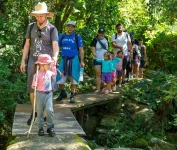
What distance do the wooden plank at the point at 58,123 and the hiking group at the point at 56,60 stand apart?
0.22 meters

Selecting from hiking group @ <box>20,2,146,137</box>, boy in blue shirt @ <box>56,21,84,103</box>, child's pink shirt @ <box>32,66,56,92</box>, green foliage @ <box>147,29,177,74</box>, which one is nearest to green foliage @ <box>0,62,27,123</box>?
hiking group @ <box>20,2,146,137</box>

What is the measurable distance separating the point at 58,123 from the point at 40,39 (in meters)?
1.56

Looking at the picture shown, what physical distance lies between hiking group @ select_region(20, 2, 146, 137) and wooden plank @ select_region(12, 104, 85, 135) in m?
0.22

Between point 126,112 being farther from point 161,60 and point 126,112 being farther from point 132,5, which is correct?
point 132,5

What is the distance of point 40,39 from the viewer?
6.05 m

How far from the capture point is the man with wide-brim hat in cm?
595

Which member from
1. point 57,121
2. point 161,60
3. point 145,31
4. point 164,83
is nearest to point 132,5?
point 145,31

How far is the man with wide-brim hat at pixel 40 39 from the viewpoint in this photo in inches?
234

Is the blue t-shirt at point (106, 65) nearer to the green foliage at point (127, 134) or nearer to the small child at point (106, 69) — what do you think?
the small child at point (106, 69)

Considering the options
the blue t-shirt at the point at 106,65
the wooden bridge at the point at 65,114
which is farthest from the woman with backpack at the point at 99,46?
the wooden bridge at the point at 65,114

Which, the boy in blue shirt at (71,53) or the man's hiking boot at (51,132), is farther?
the boy in blue shirt at (71,53)

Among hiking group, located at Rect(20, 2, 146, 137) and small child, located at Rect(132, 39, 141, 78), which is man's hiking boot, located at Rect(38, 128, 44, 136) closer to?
hiking group, located at Rect(20, 2, 146, 137)

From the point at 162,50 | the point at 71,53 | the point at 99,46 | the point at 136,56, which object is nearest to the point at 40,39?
the point at 71,53

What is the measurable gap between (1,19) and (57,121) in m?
3.61
